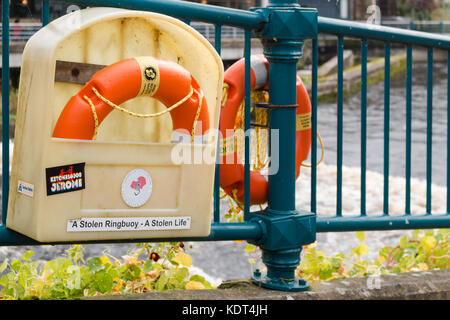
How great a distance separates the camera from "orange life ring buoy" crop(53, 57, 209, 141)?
87.8 inches

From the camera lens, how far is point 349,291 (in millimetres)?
2768

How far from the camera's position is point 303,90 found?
2889mm

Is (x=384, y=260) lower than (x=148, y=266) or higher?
lower

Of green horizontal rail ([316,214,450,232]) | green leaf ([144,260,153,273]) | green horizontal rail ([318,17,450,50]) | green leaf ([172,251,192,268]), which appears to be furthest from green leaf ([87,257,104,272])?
green horizontal rail ([318,17,450,50])

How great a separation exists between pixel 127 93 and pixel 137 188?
317 millimetres

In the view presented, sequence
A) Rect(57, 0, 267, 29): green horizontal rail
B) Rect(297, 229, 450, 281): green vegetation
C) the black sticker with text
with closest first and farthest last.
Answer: the black sticker with text, Rect(57, 0, 267, 29): green horizontal rail, Rect(297, 229, 450, 281): green vegetation

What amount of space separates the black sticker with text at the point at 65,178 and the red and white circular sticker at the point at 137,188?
0.15 m

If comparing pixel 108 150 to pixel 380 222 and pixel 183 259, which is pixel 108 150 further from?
pixel 380 222

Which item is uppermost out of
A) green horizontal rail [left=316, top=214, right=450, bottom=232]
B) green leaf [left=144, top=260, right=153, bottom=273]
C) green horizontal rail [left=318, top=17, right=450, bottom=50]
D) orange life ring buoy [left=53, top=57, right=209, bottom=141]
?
green horizontal rail [left=318, top=17, right=450, bottom=50]

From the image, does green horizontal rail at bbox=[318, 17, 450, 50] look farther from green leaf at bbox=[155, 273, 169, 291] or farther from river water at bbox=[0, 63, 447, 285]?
green leaf at bbox=[155, 273, 169, 291]

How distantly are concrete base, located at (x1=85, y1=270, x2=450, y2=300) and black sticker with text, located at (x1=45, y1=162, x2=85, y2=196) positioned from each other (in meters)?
0.46

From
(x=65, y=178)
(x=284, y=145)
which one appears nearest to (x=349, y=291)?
(x=284, y=145)
